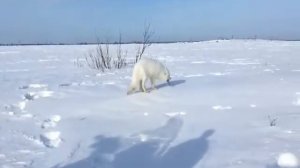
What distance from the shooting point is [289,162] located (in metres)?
4.51

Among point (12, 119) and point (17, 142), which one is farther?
point (12, 119)

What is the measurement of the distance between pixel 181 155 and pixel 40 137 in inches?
77.8

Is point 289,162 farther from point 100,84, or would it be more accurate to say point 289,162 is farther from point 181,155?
point 100,84

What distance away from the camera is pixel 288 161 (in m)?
4.52

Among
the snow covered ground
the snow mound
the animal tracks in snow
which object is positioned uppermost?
the snow mound

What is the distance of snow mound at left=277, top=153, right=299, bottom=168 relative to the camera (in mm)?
4469

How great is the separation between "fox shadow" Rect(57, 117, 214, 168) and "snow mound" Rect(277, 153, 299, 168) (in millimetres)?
839

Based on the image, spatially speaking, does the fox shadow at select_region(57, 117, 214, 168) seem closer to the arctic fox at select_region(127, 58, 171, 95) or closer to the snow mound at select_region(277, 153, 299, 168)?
the snow mound at select_region(277, 153, 299, 168)

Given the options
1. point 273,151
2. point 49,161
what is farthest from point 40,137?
point 273,151

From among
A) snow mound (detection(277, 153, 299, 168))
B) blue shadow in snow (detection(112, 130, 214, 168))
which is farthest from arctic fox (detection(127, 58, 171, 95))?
snow mound (detection(277, 153, 299, 168))

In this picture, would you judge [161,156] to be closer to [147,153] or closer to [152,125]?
[147,153]

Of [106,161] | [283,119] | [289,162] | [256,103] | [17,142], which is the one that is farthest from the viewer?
[256,103]

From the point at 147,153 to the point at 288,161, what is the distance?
1505mm

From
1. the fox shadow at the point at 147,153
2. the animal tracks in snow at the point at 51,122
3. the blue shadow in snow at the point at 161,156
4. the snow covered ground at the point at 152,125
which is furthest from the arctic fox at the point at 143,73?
the blue shadow in snow at the point at 161,156
